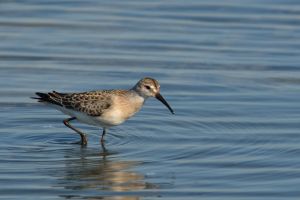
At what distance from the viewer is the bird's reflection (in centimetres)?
1290

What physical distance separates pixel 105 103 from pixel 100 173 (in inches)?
81.7

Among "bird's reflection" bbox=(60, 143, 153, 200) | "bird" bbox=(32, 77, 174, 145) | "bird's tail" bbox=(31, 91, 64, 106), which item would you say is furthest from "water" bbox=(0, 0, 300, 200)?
"bird's tail" bbox=(31, 91, 64, 106)

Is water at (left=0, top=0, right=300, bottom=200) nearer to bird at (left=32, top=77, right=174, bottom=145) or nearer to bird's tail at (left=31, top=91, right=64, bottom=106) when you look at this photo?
bird at (left=32, top=77, right=174, bottom=145)

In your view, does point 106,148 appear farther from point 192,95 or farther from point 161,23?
point 161,23

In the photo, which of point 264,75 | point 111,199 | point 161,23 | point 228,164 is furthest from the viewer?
point 161,23

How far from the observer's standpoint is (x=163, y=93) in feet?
59.3

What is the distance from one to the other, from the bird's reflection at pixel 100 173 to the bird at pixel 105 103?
59 cm

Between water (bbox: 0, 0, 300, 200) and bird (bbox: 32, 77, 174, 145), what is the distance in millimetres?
359

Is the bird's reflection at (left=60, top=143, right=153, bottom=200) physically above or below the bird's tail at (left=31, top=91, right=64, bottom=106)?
below

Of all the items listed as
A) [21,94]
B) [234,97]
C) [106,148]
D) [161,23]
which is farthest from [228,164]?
[161,23]

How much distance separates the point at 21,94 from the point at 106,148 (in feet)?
10.1

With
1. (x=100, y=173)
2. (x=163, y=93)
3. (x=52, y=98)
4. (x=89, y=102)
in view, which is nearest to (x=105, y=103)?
(x=89, y=102)

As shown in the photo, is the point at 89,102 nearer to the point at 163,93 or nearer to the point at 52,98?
the point at 52,98

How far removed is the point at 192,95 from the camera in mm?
17906
